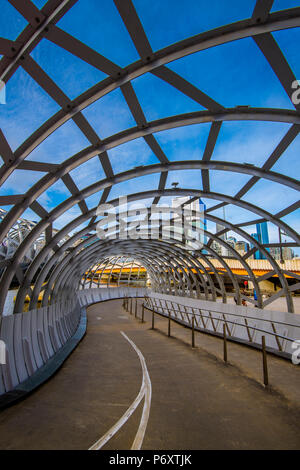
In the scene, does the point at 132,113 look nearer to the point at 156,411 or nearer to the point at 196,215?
the point at 156,411

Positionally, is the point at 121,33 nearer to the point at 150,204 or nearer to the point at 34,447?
the point at 34,447

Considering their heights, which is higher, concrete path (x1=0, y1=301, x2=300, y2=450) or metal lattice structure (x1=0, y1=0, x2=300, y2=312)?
metal lattice structure (x1=0, y1=0, x2=300, y2=312)

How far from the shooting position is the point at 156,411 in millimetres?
4676

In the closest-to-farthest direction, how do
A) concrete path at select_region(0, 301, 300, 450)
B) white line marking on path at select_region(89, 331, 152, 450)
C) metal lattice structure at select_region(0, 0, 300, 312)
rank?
white line marking on path at select_region(89, 331, 152, 450)
concrete path at select_region(0, 301, 300, 450)
metal lattice structure at select_region(0, 0, 300, 312)

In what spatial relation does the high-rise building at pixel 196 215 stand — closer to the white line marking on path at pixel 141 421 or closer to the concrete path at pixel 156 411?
the concrete path at pixel 156 411

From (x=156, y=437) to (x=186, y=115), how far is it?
23.0 ft

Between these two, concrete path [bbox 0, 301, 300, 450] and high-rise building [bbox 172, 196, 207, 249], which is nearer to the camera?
concrete path [bbox 0, 301, 300, 450]

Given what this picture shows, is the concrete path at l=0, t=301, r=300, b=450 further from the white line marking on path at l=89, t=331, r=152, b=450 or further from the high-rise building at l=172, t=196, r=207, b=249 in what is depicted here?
the high-rise building at l=172, t=196, r=207, b=249

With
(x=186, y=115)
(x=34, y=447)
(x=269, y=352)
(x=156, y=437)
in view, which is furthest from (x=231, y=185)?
(x=34, y=447)

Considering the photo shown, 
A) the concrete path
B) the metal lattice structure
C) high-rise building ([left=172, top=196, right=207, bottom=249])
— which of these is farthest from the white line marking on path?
high-rise building ([left=172, top=196, right=207, bottom=249])

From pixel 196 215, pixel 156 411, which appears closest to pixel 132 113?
pixel 156 411

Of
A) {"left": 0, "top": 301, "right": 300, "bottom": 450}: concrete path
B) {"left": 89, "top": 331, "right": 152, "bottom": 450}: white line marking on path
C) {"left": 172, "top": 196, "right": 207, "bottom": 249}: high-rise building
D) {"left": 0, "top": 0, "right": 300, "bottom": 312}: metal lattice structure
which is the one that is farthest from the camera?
{"left": 172, "top": 196, "right": 207, "bottom": 249}: high-rise building

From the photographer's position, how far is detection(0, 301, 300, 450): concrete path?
370 cm

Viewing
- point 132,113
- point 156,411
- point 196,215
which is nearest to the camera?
point 156,411
